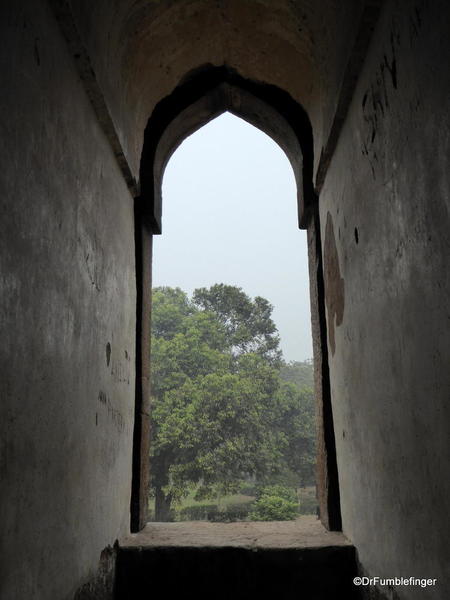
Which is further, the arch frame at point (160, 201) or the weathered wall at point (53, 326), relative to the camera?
the arch frame at point (160, 201)

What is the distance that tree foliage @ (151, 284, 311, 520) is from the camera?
59.9 ft

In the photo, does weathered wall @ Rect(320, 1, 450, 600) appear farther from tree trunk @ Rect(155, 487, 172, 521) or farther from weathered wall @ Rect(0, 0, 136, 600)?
tree trunk @ Rect(155, 487, 172, 521)

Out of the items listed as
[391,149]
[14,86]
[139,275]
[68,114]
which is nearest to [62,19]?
[68,114]

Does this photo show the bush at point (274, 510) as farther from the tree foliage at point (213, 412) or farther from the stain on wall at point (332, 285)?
the stain on wall at point (332, 285)

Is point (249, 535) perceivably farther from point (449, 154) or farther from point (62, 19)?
point (62, 19)

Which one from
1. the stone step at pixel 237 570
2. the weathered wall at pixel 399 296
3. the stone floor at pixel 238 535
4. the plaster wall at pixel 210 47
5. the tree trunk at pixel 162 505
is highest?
the plaster wall at pixel 210 47

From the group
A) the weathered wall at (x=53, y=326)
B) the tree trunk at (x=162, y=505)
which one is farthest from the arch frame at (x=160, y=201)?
the tree trunk at (x=162, y=505)

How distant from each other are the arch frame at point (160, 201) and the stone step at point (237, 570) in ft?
1.66

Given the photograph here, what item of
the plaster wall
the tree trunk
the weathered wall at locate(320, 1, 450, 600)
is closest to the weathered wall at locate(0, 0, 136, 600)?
the plaster wall

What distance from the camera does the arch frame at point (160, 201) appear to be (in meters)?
3.95

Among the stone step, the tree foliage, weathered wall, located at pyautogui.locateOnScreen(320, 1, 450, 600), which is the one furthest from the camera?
the tree foliage

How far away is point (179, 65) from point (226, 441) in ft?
51.0

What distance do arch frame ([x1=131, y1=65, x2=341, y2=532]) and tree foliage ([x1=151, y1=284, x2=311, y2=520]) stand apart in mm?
14310

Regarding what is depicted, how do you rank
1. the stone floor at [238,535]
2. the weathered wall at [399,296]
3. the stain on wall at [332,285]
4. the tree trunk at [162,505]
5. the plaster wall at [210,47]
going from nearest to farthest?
the weathered wall at [399,296] → the plaster wall at [210,47] → the stone floor at [238,535] → the stain on wall at [332,285] → the tree trunk at [162,505]
